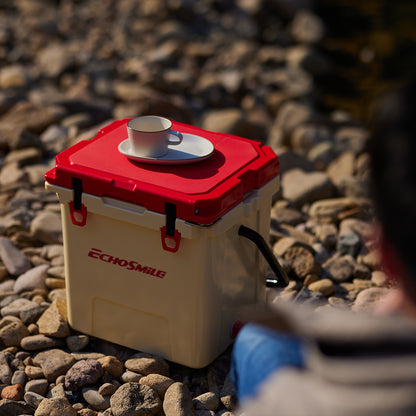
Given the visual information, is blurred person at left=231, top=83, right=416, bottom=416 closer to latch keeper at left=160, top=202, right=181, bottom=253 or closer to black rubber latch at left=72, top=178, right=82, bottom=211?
latch keeper at left=160, top=202, right=181, bottom=253

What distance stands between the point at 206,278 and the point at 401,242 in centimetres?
114

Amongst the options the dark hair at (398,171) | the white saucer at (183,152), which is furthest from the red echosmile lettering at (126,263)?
the dark hair at (398,171)

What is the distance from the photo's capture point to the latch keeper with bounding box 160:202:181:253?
6.88 ft

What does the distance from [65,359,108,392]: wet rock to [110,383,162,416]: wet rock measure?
0.13m

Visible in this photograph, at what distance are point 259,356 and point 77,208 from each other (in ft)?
3.20

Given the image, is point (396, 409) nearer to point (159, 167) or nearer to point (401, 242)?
point (401, 242)

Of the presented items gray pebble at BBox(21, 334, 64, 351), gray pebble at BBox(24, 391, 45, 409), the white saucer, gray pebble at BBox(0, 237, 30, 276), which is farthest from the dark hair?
gray pebble at BBox(0, 237, 30, 276)

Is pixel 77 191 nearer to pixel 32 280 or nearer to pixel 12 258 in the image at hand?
pixel 32 280

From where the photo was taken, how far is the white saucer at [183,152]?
221 centimetres

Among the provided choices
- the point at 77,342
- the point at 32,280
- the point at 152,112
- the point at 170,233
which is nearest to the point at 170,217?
the point at 170,233

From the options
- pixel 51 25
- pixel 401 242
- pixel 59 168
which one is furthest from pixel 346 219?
pixel 51 25

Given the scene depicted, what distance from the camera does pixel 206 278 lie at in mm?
2191

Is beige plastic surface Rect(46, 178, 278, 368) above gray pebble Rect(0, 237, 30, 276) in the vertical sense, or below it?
above

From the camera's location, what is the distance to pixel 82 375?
92.2 inches
